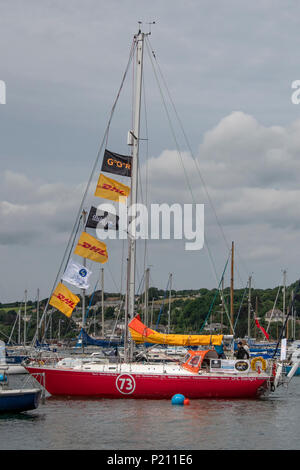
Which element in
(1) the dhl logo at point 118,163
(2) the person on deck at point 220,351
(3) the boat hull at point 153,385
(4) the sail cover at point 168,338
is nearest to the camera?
(3) the boat hull at point 153,385

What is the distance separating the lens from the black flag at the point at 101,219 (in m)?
38.7

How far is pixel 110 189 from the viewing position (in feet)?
129

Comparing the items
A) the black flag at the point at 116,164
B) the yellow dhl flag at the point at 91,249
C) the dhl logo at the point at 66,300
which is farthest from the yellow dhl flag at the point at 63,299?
the black flag at the point at 116,164

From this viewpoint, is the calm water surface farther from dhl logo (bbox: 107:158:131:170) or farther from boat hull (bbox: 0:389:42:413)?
dhl logo (bbox: 107:158:131:170)

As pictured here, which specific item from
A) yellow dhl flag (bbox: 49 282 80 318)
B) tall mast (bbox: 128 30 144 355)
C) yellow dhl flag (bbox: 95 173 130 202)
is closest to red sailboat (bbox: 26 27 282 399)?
tall mast (bbox: 128 30 144 355)

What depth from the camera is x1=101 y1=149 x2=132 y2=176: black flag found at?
39.4 m

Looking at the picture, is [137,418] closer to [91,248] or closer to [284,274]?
[91,248]

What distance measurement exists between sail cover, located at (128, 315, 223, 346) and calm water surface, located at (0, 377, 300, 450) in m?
3.42

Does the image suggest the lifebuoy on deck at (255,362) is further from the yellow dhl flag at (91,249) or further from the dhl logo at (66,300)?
the dhl logo at (66,300)

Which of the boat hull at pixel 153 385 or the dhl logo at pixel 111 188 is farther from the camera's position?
the dhl logo at pixel 111 188

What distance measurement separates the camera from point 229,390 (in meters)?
35.7

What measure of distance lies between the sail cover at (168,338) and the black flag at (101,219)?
19.9ft
